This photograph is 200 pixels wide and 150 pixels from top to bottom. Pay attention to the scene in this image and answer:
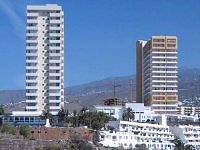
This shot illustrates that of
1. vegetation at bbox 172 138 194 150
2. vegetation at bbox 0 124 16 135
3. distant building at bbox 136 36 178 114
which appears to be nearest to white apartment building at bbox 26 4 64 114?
vegetation at bbox 172 138 194 150

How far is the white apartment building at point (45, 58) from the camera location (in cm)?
9762

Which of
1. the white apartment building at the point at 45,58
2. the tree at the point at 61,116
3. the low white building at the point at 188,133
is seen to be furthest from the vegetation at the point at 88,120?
the low white building at the point at 188,133

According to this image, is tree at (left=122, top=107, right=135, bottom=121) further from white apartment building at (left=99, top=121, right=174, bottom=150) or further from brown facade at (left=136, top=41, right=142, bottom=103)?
brown facade at (left=136, top=41, right=142, bottom=103)

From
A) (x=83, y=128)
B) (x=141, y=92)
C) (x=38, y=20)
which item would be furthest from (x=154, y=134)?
(x=141, y=92)

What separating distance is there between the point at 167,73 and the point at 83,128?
43979mm

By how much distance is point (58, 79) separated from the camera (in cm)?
9788

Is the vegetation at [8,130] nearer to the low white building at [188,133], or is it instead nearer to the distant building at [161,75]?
the low white building at [188,133]

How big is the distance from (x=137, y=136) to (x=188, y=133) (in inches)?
449

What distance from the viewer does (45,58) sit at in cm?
9962

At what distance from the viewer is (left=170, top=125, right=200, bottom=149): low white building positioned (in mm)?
91250

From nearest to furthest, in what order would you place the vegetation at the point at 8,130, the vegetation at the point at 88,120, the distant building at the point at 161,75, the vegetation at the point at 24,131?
1. the vegetation at the point at 8,130
2. the vegetation at the point at 24,131
3. the vegetation at the point at 88,120
4. the distant building at the point at 161,75

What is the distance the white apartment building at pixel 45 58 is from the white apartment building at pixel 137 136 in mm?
15193

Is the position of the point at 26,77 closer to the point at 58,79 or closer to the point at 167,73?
the point at 58,79

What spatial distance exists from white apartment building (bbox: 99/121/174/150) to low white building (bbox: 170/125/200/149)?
2.34 meters
